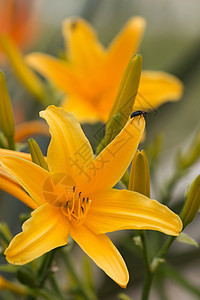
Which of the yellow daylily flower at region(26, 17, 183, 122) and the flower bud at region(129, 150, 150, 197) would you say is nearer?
the flower bud at region(129, 150, 150, 197)

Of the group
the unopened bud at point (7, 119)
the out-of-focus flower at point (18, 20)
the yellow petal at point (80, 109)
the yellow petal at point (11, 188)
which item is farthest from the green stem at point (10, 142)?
the out-of-focus flower at point (18, 20)

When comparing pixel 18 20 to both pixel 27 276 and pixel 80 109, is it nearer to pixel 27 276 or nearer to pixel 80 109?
pixel 80 109

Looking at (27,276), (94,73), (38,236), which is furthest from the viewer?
(94,73)

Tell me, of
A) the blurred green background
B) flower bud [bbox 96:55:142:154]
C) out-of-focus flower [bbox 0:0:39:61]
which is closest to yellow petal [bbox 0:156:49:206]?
flower bud [bbox 96:55:142:154]

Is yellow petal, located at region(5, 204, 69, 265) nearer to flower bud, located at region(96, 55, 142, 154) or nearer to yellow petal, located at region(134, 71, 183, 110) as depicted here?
flower bud, located at region(96, 55, 142, 154)

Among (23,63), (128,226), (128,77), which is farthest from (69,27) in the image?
(128,226)

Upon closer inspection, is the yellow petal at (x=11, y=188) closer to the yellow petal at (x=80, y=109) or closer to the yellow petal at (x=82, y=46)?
the yellow petal at (x=80, y=109)

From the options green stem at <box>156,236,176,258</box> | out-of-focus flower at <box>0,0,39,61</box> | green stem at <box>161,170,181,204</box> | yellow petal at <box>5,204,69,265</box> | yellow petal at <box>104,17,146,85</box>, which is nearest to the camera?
yellow petal at <box>5,204,69,265</box>

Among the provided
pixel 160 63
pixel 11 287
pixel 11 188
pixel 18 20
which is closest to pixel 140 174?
pixel 11 188
